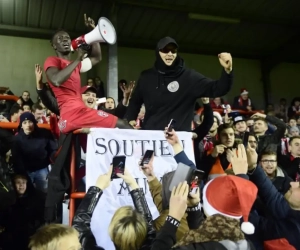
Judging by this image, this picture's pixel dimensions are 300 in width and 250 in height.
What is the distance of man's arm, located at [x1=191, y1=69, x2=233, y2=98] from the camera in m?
3.24

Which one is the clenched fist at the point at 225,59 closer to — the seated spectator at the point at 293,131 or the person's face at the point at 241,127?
the person's face at the point at 241,127

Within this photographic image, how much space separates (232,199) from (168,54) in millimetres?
1668

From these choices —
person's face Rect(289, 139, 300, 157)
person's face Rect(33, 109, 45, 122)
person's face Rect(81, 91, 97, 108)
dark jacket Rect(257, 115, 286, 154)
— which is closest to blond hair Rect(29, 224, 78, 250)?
person's face Rect(81, 91, 97, 108)

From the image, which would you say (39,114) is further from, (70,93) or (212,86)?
(212,86)

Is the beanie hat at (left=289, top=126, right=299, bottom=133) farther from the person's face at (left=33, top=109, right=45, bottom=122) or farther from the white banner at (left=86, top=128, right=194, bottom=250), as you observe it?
the white banner at (left=86, top=128, right=194, bottom=250)

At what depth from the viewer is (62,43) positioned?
3.51 m

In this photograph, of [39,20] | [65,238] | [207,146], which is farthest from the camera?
[39,20]

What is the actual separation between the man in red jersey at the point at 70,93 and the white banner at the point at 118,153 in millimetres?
149

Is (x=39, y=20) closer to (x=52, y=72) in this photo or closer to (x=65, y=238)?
(x=52, y=72)

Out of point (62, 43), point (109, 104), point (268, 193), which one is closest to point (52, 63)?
point (62, 43)

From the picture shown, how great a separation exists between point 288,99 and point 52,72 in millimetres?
13077

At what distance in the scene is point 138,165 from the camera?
127 inches


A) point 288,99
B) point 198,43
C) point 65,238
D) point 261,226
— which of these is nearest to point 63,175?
point 65,238

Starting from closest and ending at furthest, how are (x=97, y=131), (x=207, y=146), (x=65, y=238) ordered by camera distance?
(x=65, y=238)
(x=97, y=131)
(x=207, y=146)
